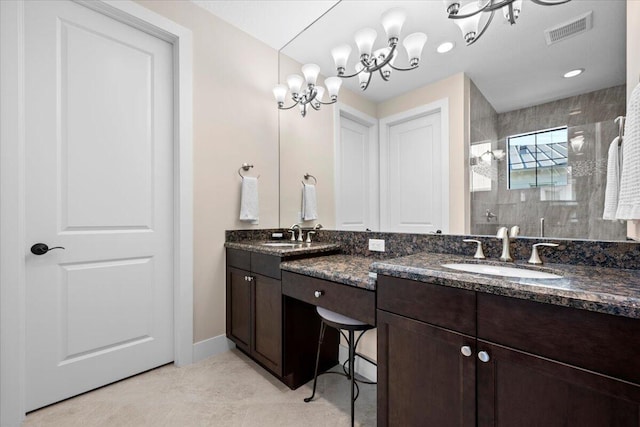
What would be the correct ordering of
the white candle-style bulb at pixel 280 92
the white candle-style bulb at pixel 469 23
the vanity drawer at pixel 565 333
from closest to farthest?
1. the vanity drawer at pixel 565 333
2. the white candle-style bulb at pixel 469 23
3. the white candle-style bulb at pixel 280 92

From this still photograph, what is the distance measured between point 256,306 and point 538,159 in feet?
5.73

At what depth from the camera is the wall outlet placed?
1747 mm

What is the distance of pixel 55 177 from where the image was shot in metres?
1.55

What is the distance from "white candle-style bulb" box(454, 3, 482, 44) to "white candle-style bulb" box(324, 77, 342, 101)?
82 centimetres

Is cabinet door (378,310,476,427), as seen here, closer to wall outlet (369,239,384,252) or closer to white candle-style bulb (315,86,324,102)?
wall outlet (369,239,384,252)

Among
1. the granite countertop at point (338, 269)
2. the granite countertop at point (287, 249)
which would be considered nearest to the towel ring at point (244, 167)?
the granite countertop at point (287, 249)

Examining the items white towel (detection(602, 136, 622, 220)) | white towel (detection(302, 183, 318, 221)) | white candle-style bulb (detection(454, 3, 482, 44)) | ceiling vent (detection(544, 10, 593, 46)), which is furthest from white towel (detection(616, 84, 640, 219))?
white towel (detection(302, 183, 318, 221))

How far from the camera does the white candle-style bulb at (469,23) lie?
1.36 metres

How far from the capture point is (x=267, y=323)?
5.64 feet

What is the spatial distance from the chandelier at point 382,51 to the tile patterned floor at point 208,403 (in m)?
1.97

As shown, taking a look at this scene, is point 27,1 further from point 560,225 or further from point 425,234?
point 560,225

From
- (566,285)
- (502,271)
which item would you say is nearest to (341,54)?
(502,271)

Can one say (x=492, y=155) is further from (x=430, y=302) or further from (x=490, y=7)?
(x=430, y=302)

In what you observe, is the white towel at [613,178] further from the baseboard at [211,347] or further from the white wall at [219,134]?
the baseboard at [211,347]
